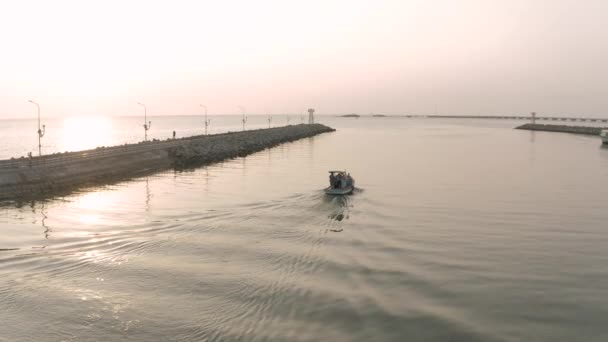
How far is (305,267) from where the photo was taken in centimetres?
1980

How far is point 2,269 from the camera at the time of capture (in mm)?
18938

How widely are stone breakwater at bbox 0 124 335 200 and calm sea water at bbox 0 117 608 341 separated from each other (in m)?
5.58

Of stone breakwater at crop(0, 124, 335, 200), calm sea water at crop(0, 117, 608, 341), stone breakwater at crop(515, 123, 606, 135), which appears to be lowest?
calm sea water at crop(0, 117, 608, 341)

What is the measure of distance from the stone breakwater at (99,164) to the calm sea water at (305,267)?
18.3 feet

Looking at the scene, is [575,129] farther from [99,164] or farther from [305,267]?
[305,267]

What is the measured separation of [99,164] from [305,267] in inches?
1637

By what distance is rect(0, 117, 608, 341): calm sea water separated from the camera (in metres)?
14.3

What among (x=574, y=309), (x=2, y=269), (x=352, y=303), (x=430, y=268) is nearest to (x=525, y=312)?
(x=574, y=309)

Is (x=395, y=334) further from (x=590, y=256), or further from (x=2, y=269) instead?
(x=2, y=269)

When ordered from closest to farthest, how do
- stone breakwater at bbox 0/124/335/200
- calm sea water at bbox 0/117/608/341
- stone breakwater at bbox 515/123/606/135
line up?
calm sea water at bbox 0/117/608/341
stone breakwater at bbox 0/124/335/200
stone breakwater at bbox 515/123/606/135

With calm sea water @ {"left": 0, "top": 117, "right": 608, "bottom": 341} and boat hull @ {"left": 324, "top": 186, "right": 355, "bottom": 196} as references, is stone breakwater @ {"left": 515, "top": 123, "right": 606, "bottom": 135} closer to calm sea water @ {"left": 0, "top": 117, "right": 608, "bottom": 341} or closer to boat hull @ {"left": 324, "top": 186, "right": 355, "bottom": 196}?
calm sea water @ {"left": 0, "top": 117, "right": 608, "bottom": 341}

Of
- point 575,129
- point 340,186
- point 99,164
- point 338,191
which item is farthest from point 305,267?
point 575,129

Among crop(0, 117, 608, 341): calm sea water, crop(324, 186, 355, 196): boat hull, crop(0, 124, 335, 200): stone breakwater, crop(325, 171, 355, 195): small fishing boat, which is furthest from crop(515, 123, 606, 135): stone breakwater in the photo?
crop(324, 186, 355, 196): boat hull

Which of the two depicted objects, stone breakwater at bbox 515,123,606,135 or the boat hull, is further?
stone breakwater at bbox 515,123,606,135
